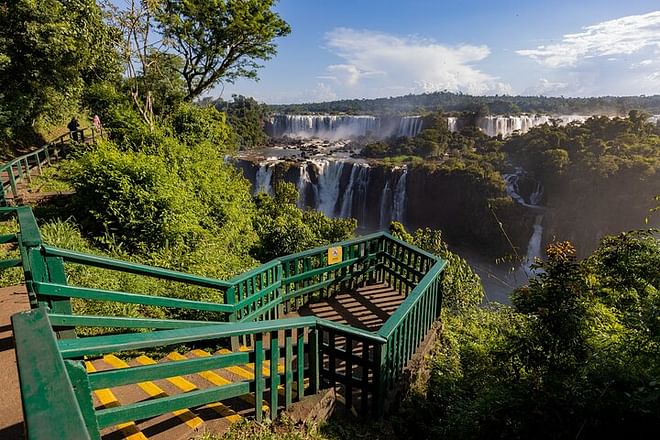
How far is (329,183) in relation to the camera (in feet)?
128

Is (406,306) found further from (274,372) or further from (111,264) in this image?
(111,264)

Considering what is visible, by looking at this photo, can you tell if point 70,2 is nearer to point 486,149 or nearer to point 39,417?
point 39,417

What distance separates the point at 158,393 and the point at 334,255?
3249 millimetres

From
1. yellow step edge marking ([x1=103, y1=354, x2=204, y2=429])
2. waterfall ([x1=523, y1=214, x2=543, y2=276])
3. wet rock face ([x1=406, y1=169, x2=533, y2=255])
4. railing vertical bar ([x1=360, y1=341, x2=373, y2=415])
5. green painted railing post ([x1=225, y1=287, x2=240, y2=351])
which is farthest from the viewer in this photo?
wet rock face ([x1=406, y1=169, x2=533, y2=255])

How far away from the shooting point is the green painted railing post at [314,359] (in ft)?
10.1

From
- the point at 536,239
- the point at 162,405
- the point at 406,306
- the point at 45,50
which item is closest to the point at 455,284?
the point at 406,306

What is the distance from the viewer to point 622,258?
4402mm

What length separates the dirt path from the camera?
238 cm

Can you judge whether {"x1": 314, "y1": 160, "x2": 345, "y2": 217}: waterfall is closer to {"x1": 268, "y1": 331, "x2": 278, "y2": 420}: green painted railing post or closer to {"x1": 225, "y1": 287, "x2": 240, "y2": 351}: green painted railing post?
{"x1": 225, "y1": 287, "x2": 240, "y2": 351}: green painted railing post

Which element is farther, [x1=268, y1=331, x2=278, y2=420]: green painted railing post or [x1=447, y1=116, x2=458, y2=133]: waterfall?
[x1=447, y1=116, x2=458, y2=133]: waterfall

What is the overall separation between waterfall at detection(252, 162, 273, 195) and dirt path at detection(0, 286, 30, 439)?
108 ft

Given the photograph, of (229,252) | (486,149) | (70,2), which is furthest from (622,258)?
(486,149)

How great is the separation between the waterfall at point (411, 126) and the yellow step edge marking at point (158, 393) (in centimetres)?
6121

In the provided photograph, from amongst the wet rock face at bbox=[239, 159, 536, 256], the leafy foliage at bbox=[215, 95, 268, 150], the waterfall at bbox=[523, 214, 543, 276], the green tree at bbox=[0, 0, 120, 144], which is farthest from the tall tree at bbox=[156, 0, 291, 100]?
the leafy foliage at bbox=[215, 95, 268, 150]
